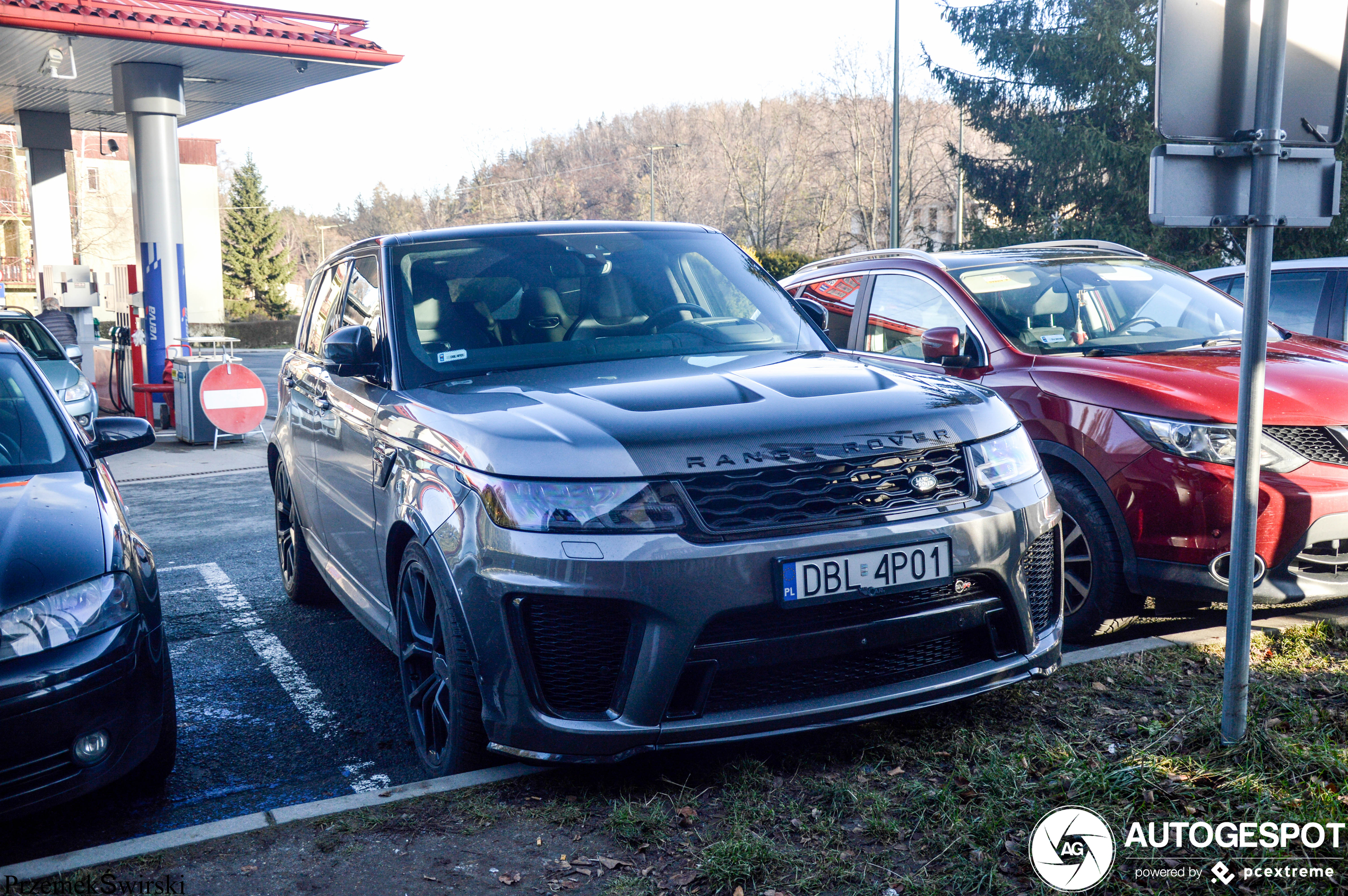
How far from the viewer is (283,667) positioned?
16.7ft

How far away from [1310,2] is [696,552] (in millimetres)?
2259

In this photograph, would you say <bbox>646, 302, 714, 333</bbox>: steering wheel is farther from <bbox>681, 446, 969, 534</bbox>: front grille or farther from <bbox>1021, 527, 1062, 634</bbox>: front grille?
<bbox>1021, 527, 1062, 634</bbox>: front grille

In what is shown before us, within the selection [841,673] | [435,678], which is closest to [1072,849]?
[841,673]

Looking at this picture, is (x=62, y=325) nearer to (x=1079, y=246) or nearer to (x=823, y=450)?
(x=1079, y=246)

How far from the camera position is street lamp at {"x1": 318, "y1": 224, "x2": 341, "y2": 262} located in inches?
3696

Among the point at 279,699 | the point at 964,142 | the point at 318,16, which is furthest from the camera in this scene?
the point at 964,142

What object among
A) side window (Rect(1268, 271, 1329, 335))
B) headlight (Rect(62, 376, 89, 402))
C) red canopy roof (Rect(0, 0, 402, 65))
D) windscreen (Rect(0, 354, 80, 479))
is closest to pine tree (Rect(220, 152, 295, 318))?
red canopy roof (Rect(0, 0, 402, 65))

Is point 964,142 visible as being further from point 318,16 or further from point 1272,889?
point 1272,889

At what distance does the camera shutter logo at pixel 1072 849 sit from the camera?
2670 mm

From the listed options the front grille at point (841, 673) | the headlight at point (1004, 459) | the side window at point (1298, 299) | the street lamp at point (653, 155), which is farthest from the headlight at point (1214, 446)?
the street lamp at point (653, 155)

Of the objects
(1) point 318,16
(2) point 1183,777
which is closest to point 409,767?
(2) point 1183,777

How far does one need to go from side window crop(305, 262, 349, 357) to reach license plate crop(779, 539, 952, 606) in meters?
2.94

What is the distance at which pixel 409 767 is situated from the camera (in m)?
3.91
